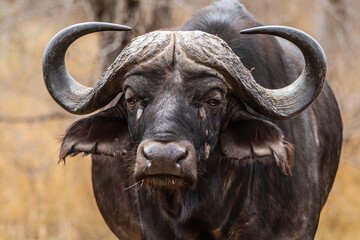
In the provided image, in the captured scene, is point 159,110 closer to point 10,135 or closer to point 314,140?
point 314,140

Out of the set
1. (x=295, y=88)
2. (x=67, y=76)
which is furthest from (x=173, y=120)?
(x=67, y=76)

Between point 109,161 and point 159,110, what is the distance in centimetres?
197

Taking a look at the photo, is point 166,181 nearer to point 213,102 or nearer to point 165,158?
point 165,158

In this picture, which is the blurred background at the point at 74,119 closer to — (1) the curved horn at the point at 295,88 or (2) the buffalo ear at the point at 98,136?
(2) the buffalo ear at the point at 98,136

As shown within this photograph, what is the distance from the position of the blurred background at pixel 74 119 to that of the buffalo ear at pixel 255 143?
3.65 metres

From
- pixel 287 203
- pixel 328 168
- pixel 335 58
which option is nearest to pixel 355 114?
pixel 335 58

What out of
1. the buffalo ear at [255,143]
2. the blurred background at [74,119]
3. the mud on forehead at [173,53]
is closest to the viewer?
the mud on forehead at [173,53]

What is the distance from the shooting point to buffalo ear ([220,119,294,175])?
14.5ft

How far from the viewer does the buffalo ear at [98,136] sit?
4762 millimetres

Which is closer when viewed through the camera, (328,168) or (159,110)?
(159,110)

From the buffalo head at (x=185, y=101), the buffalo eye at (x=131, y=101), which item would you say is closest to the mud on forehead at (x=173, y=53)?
the buffalo head at (x=185, y=101)

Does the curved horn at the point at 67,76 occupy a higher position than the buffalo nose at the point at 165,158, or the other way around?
the curved horn at the point at 67,76

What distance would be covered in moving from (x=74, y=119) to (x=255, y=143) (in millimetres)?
4287

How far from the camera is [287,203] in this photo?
4918 mm
